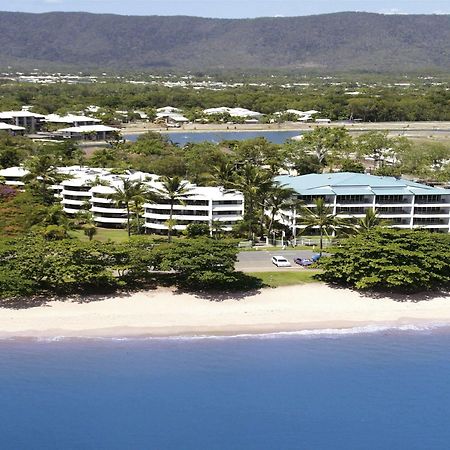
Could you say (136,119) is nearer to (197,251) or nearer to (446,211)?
(446,211)

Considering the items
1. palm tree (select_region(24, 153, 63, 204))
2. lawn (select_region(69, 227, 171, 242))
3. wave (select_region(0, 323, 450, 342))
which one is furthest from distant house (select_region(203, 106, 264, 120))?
wave (select_region(0, 323, 450, 342))

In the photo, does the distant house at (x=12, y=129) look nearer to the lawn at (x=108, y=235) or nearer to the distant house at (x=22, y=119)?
the distant house at (x=22, y=119)

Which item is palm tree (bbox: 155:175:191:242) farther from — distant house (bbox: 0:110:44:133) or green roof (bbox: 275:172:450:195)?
distant house (bbox: 0:110:44:133)

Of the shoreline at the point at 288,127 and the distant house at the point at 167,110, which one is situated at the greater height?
the distant house at the point at 167,110

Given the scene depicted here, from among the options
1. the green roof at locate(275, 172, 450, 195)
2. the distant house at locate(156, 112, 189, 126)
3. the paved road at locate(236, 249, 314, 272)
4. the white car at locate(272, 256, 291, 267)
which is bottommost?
the paved road at locate(236, 249, 314, 272)

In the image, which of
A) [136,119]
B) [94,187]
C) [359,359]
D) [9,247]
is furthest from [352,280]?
[136,119]

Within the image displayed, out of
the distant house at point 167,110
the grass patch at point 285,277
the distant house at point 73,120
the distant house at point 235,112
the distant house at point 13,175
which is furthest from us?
the distant house at point 167,110

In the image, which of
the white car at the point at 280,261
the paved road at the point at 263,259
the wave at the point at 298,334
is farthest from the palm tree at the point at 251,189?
the wave at the point at 298,334
